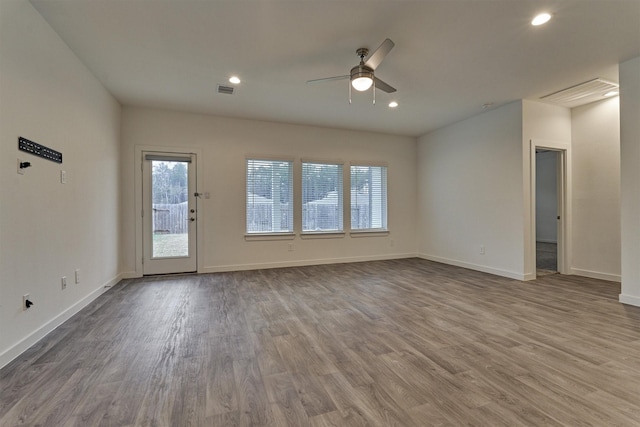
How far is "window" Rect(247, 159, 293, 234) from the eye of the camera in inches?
212

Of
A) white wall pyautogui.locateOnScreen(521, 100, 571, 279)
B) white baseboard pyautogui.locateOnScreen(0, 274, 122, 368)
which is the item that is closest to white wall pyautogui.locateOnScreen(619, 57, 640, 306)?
white wall pyautogui.locateOnScreen(521, 100, 571, 279)

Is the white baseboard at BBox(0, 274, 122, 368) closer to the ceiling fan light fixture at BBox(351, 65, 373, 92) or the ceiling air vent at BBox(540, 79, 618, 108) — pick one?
the ceiling fan light fixture at BBox(351, 65, 373, 92)

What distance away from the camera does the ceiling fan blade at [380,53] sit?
245 cm

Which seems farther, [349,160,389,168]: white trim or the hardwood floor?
[349,160,389,168]: white trim

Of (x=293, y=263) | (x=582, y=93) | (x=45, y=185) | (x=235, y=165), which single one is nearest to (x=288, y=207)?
(x=293, y=263)

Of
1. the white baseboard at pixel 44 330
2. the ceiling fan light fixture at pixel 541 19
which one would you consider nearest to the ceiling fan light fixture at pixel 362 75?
the ceiling fan light fixture at pixel 541 19

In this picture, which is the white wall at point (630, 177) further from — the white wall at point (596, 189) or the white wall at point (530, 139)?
the white wall at point (596, 189)

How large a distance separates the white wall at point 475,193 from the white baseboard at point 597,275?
4.04ft

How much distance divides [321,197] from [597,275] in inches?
184

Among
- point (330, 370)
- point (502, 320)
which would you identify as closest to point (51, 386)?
point (330, 370)

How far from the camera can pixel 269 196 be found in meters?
5.50

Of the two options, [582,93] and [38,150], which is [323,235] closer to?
[38,150]

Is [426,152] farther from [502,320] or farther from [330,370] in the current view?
[330,370]

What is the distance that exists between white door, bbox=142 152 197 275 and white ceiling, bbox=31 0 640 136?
102cm
